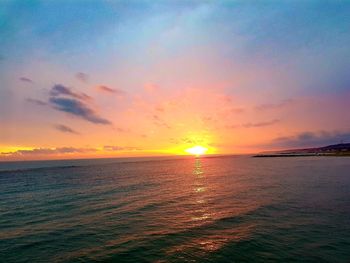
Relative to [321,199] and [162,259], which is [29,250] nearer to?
[162,259]

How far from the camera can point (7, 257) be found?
18.9m

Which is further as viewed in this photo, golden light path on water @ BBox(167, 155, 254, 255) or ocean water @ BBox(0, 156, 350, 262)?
golden light path on water @ BBox(167, 155, 254, 255)

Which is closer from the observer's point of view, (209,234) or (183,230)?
(209,234)

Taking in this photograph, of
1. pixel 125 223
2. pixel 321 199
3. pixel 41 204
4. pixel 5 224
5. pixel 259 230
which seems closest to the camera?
pixel 259 230

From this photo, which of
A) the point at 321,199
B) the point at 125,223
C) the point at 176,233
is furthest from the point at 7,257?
the point at 321,199

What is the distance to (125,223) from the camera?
87.7ft

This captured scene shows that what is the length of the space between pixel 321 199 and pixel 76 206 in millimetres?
35286

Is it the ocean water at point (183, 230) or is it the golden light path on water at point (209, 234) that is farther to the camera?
the golden light path on water at point (209, 234)

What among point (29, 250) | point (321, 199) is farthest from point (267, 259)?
point (321, 199)

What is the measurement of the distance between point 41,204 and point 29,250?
71.7ft

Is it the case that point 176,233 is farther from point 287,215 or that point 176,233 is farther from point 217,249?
point 287,215

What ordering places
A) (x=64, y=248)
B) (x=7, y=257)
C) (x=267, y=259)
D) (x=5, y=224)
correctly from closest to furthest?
(x=267, y=259), (x=7, y=257), (x=64, y=248), (x=5, y=224)

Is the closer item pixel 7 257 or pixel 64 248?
pixel 7 257

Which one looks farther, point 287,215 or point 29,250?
point 287,215
